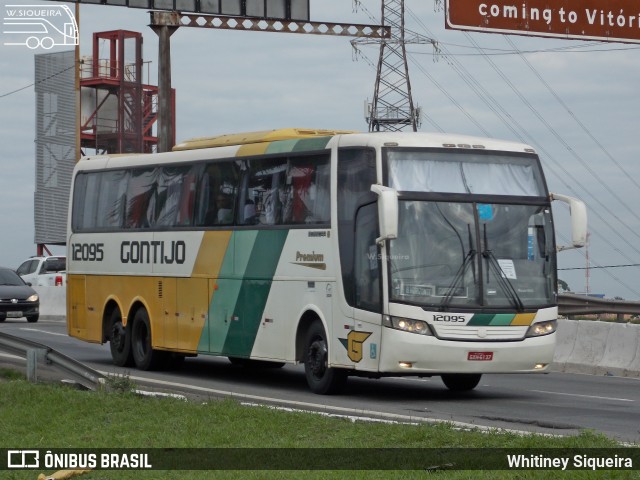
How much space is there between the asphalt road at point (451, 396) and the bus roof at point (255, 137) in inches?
143

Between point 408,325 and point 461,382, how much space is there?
277cm

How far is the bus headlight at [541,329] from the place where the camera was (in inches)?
724

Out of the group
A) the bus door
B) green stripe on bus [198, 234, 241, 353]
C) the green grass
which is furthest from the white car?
the green grass

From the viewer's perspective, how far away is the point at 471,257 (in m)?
18.1

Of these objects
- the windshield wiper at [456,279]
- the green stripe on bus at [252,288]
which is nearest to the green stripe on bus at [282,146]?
the green stripe on bus at [252,288]

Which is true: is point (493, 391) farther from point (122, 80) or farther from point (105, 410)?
point (122, 80)

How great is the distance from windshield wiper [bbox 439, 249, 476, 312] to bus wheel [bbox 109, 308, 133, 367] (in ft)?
25.9

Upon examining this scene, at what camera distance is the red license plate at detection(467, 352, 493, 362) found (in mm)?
17859

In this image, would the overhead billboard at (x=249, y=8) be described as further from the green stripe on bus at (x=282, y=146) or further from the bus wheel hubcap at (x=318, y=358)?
the bus wheel hubcap at (x=318, y=358)

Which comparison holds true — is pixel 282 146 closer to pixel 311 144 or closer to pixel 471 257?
pixel 311 144

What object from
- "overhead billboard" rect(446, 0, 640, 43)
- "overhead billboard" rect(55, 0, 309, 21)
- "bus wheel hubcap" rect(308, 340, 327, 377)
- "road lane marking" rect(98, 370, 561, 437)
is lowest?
"road lane marking" rect(98, 370, 561, 437)

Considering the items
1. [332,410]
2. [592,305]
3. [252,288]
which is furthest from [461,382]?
[592,305]

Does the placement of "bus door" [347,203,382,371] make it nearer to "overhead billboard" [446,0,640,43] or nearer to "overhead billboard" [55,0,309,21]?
"overhead billboard" [446,0,640,43]

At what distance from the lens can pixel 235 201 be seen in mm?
21172
